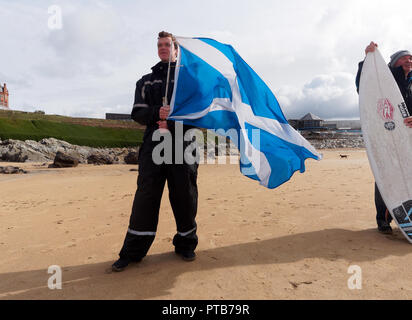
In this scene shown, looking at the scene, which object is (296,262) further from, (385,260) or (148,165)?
(148,165)

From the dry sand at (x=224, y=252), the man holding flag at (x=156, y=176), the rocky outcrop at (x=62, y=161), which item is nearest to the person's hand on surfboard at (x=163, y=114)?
the man holding flag at (x=156, y=176)

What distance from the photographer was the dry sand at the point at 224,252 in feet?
8.59

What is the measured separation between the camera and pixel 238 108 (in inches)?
142

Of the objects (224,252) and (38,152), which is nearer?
(224,252)

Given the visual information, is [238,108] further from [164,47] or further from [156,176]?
[156,176]

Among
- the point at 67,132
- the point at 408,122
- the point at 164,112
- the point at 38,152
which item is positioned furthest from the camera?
the point at 67,132

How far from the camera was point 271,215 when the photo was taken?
5242 millimetres

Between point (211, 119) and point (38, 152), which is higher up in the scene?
point (38, 152)

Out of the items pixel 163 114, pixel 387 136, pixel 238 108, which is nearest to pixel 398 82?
pixel 387 136

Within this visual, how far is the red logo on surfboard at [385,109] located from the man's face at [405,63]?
594 mm

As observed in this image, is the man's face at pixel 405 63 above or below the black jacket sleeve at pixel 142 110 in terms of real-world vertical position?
above

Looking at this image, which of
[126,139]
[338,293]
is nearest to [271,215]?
[338,293]

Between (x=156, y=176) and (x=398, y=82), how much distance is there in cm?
393

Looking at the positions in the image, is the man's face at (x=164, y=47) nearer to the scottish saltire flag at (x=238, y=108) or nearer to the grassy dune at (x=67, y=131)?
the scottish saltire flag at (x=238, y=108)
